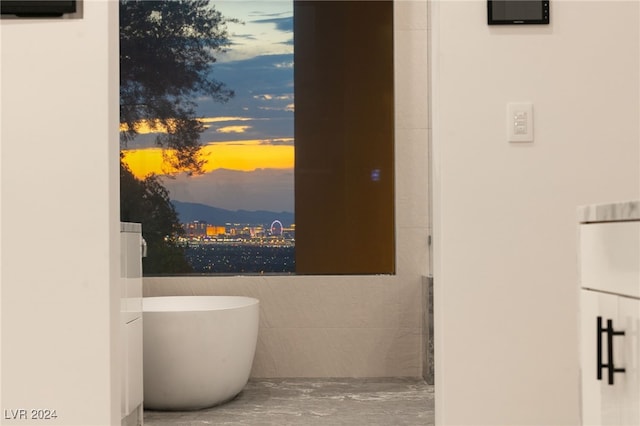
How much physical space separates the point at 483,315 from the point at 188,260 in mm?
2675

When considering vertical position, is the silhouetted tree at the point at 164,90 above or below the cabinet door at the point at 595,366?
above

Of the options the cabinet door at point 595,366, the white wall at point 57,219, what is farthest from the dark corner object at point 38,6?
the cabinet door at point 595,366

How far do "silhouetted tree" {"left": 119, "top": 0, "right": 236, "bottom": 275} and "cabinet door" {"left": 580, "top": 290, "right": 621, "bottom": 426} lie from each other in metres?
3.51

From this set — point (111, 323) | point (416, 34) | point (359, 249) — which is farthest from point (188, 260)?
point (111, 323)

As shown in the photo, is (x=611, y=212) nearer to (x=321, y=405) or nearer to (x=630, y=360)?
(x=630, y=360)

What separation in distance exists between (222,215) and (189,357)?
155 centimetres

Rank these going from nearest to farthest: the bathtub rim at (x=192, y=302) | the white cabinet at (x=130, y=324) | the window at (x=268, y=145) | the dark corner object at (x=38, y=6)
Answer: the dark corner object at (x=38, y=6) → the white cabinet at (x=130, y=324) → the bathtub rim at (x=192, y=302) → the window at (x=268, y=145)

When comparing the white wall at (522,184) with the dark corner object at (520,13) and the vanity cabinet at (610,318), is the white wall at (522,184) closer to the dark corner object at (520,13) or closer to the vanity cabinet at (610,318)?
the dark corner object at (520,13)

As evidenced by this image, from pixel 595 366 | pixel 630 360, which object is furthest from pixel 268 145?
pixel 630 360

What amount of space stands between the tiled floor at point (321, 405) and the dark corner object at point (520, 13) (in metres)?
1.81

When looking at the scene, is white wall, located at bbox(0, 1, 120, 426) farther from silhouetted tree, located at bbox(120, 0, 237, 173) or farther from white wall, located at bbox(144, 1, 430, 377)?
silhouetted tree, located at bbox(120, 0, 237, 173)

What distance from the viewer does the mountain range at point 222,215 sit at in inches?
185

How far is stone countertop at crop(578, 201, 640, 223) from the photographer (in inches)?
40.9

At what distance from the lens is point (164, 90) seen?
461 centimetres
